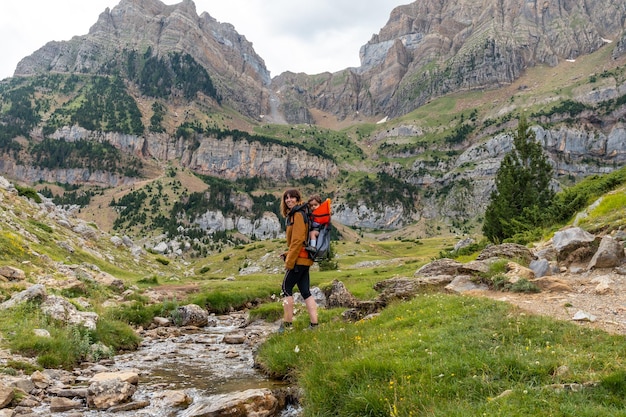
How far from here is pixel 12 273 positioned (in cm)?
2109

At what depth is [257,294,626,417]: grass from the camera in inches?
232

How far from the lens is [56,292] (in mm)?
20734

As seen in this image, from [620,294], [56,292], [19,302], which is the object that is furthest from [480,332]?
[56,292]

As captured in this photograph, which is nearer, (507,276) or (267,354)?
(267,354)

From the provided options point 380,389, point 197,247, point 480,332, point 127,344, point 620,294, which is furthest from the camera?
point 197,247

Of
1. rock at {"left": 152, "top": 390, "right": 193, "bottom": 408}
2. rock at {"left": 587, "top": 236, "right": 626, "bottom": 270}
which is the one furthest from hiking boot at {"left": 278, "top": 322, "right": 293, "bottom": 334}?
rock at {"left": 587, "top": 236, "right": 626, "bottom": 270}

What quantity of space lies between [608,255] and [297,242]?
11.6 metres

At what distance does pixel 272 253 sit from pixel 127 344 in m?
81.9

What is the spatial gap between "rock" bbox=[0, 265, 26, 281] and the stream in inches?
281

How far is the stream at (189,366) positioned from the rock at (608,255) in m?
12.5

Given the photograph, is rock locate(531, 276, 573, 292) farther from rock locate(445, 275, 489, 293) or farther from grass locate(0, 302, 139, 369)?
grass locate(0, 302, 139, 369)

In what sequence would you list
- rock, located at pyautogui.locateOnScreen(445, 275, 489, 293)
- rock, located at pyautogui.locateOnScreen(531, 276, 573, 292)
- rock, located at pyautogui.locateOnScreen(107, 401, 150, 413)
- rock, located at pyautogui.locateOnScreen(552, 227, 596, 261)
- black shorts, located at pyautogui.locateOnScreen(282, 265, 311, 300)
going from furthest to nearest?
rock, located at pyautogui.locateOnScreen(552, 227, 596, 261) < rock, located at pyautogui.locateOnScreen(445, 275, 489, 293) < rock, located at pyautogui.locateOnScreen(531, 276, 573, 292) < black shorts, located at pyautogui.locateOnScreen(282, 265, 311, 300) < rock, located at pyautogui.locateOnScreen(107, 401, 150, 413)

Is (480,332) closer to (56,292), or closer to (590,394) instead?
(590,394)

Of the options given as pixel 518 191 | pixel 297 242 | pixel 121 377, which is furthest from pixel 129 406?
pixel 518 191
